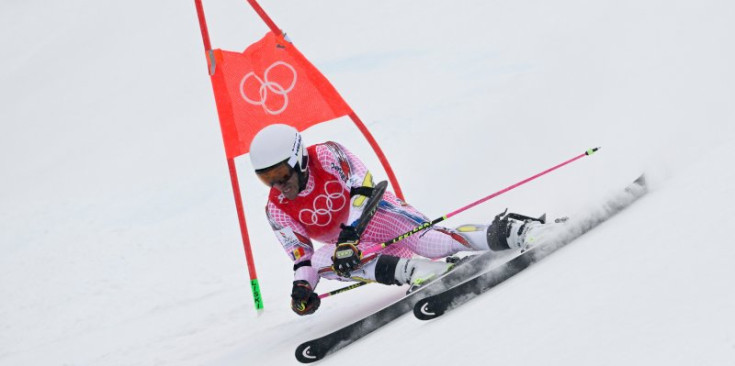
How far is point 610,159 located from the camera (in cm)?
637

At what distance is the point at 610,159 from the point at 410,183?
11.2ft

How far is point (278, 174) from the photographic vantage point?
501 cm


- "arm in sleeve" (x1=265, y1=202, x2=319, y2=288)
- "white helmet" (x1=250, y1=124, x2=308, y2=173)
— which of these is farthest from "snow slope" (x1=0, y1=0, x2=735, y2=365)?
"white helmet" (x1=250, y1=124, x2=308, y2=173)

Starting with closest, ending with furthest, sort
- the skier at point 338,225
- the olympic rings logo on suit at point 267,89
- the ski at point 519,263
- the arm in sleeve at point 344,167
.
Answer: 1. the ski at point 519,263
2. the skier at point 338,225
3. the arm in sleeve at point 344,167
4. the olympic rings logo on suit at point 267,89

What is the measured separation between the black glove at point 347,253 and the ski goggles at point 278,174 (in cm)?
45

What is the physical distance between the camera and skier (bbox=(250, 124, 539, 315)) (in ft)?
16.2

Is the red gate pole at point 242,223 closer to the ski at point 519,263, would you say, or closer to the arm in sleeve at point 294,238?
the arm in sleeve at point 294,238

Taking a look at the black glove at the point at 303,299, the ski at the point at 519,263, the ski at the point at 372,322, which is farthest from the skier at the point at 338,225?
the ski at the point at 519,263

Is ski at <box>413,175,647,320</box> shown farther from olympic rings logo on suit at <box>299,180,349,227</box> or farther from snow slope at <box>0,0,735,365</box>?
olympic rings logo on suit at <box>299,180,349,227</box>

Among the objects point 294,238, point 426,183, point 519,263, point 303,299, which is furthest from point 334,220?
point 426,183

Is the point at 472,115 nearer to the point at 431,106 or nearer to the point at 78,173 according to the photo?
the point at 431,106

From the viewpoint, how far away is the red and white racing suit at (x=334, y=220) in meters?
5.24

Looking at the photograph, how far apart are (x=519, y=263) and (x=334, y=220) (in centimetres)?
149

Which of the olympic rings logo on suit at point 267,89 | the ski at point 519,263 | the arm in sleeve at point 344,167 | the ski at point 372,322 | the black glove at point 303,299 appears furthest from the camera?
the olympic rings logo on suit at point 267,89
